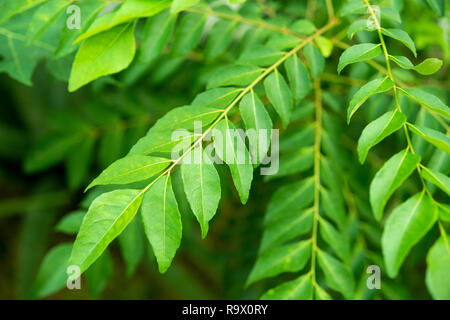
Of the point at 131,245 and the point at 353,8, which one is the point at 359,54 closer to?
the point at 353,8

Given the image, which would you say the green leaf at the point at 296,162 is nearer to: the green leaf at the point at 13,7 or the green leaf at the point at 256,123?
the green leaf at the point at 256,123

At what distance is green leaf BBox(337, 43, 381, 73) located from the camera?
0.51 meters

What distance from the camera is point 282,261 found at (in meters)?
0.70

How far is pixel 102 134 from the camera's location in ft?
3.59

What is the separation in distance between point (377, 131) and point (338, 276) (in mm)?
287

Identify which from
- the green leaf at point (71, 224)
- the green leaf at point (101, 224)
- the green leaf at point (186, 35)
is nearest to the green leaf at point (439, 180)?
the green leaf at point (101, 224)

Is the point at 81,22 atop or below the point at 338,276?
atop

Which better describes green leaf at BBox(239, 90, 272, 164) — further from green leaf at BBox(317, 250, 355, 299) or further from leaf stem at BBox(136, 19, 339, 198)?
green leaf at BBox(317, 250, 355, 299)

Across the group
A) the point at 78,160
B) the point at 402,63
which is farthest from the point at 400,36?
the point at 78,160

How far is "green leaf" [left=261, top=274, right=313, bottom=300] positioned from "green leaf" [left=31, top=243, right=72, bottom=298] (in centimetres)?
37

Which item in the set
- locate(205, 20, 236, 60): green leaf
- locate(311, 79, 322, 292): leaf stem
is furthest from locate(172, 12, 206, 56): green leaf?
locate(311, 79, 322, 292): leaf stem

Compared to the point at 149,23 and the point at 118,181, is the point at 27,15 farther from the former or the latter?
the point at 118,181
